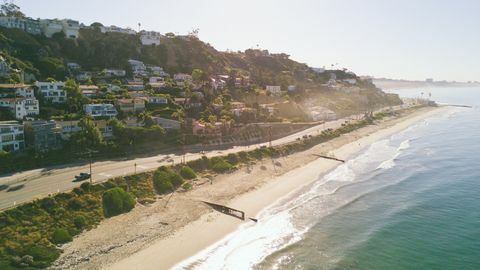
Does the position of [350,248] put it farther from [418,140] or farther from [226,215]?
[418,140]

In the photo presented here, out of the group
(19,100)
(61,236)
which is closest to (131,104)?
(19,100)

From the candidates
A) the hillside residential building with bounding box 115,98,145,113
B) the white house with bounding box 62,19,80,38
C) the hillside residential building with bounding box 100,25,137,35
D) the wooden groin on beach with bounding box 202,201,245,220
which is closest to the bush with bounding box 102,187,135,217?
the wooden groin on beach with bounding box 202,201,245,220

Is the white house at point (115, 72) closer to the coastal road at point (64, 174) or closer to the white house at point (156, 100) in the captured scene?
the white house at point (156, 100)

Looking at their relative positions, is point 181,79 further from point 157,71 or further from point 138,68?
point 138,68

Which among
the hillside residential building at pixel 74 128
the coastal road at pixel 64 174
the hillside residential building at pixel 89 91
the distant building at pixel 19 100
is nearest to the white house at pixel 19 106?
the distant building at pixel 19 100

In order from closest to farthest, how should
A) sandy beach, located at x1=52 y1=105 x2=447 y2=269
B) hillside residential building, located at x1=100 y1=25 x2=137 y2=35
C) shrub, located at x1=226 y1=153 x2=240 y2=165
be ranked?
sandy beach, located at x1=52 y1=105 x2=447 y2=269 → shrub, located at x1=226 y1=153 x2=240 y2=165 → hillside residential building, located at x1=100 y1=25 x2=137 y2=35

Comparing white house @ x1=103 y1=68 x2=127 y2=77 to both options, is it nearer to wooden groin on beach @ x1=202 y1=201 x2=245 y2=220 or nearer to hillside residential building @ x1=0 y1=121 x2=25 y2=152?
hillside residential building @ x1=0 y1=121 x2=25 y2=152
